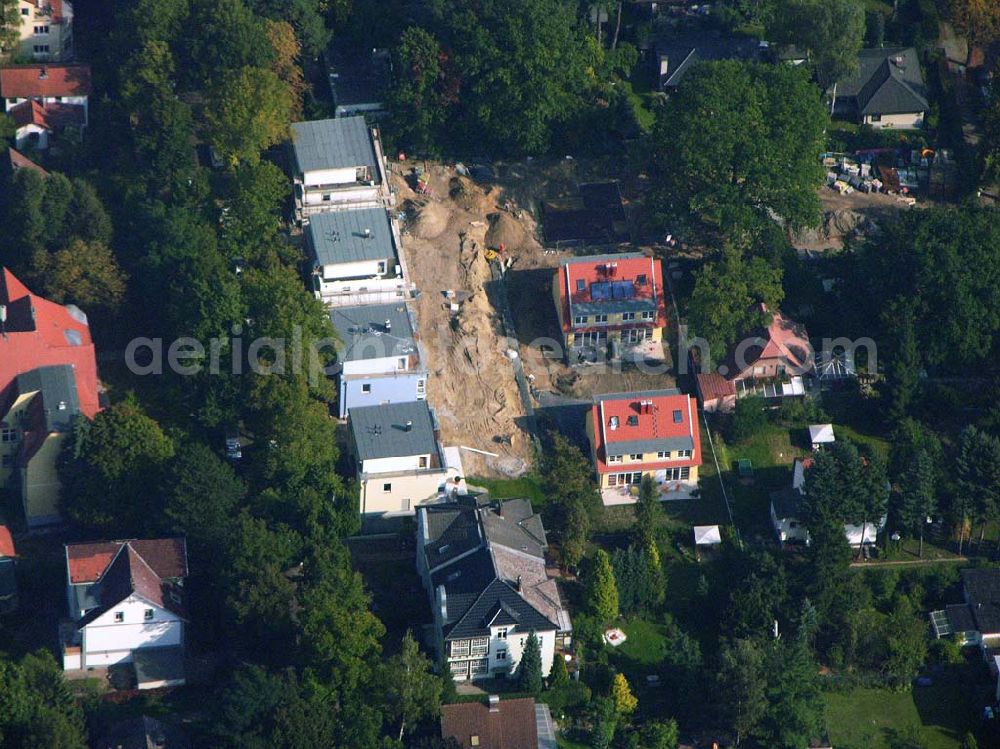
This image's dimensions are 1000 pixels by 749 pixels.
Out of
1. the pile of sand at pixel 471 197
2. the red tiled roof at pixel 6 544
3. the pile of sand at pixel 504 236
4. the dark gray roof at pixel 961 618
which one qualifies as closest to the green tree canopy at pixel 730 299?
the pile of sand at pixel 504 236

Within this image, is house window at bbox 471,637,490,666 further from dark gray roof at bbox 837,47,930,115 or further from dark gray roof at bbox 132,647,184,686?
dark gray roof at bbox 837,47,930,115

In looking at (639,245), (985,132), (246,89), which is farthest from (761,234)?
(246,89)

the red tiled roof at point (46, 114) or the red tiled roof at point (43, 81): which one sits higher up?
the red tiled roof at point (43, 81)

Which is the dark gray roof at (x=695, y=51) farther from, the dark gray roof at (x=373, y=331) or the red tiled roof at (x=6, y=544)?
the red tiled roof at (x=6, y=544)

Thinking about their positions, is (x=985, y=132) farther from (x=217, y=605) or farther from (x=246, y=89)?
(x=217, y=605)

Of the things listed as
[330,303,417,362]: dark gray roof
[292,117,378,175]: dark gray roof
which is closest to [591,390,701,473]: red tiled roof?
[330,303,417,362]: dark gray roof

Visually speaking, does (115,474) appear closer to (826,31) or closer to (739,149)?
(739,149)
